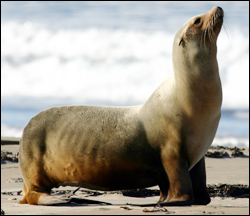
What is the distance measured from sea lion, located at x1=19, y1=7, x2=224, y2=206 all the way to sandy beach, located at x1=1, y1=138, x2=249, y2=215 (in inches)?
14.2

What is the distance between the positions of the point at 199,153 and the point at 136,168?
78cm

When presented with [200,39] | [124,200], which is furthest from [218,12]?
[124,200]

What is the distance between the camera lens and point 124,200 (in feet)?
19.5

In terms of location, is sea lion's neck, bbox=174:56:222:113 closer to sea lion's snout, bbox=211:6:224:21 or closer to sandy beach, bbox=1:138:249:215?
sea lion's snout, bbox=211:6:224:21

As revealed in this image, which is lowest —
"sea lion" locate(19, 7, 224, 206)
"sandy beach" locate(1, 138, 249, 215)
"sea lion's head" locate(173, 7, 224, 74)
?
"sandy beach" locate(1, 138, 249, 215)

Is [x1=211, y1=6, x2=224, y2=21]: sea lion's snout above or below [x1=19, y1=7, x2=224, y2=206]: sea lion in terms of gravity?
above

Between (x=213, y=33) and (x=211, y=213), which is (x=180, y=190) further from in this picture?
(x=213, y=33)

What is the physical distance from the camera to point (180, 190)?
480 centimetres

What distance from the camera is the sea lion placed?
4840mm

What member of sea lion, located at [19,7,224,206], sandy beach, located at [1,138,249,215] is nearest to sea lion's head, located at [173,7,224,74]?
sea lion, located at [19,7,224,206]

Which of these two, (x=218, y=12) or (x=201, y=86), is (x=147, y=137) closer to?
(x=201, y=86)

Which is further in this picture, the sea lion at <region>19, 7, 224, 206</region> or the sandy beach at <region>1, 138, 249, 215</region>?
the sea lion at <region>19, 7, 224, 206</region>

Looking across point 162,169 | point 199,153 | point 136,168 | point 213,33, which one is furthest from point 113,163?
point 213,33

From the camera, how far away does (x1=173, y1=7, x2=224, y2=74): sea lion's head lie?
479 cm
